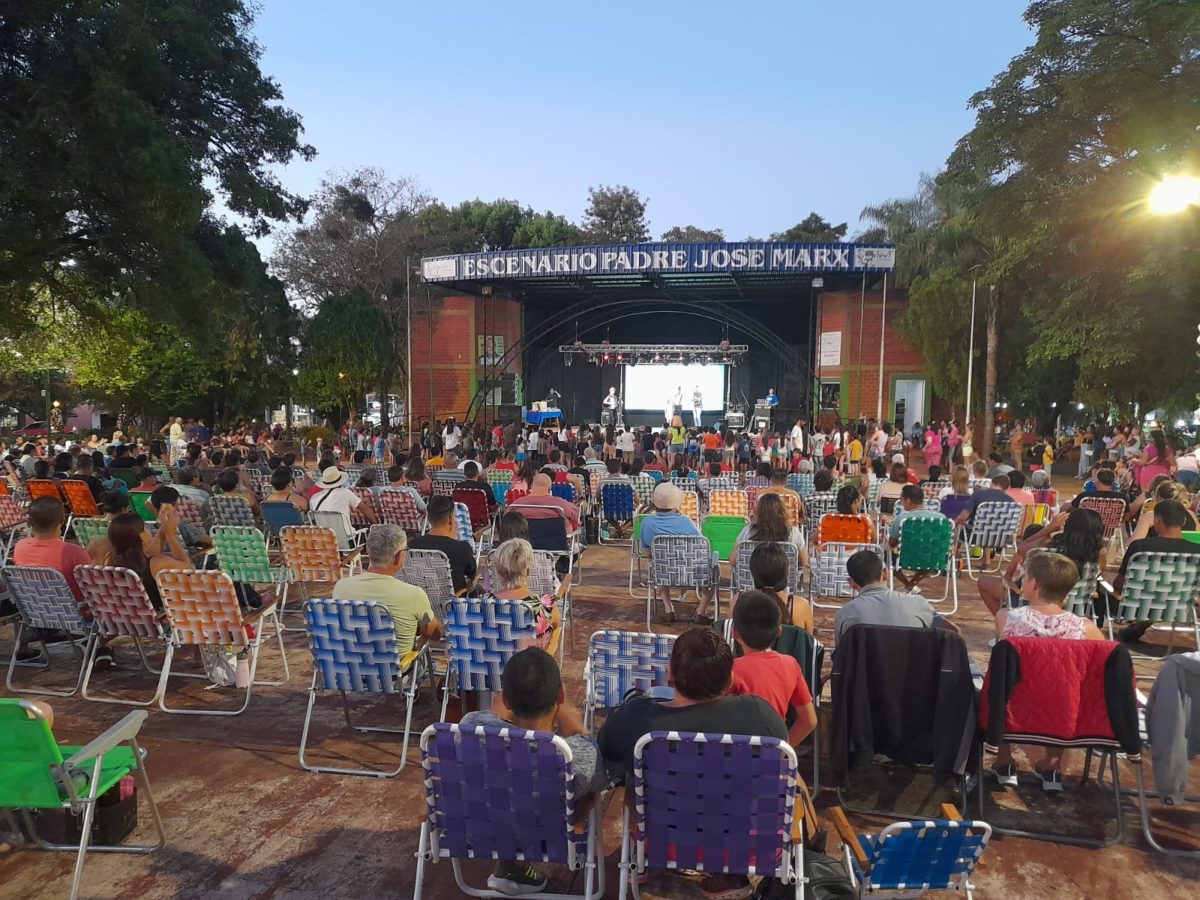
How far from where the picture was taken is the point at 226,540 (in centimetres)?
552

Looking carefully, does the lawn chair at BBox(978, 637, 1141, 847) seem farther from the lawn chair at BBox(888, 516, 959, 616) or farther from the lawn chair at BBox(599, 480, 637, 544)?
the lawn chair at BBox(599, 480, 637, 544)

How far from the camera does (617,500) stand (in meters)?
9.38

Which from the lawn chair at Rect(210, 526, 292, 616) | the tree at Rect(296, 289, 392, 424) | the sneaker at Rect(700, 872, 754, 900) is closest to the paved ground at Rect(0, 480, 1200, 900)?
the sneaker at Rect(700, 872, 754, 900)

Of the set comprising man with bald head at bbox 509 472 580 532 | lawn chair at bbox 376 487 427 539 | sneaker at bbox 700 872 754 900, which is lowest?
sneaker at bbox 700 872 754 900

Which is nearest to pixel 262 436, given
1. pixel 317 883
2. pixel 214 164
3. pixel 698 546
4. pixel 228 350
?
pixel 228 350

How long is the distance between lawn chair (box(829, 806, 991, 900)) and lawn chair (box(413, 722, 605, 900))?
0.74m

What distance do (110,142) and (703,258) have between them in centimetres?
1251

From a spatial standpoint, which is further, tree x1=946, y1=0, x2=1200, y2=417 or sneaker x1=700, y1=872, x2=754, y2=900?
tree x1=946, y1=0, x2=1200, y2=417

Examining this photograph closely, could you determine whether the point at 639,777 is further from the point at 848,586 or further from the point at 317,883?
the point at 848,586

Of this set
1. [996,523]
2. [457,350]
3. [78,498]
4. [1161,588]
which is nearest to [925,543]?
[996,523]

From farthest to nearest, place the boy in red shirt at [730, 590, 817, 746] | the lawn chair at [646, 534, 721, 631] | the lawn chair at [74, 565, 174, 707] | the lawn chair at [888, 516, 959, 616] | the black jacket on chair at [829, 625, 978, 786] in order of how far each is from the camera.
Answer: the lawn chair at [888, 516, 959, 616], the lawn chair at [646, 534, 721, 631], the lawn chair at [74, 565, 174, 707], the black jacket on chair at [829, 625, 978, 786], the boy in red shirt at [730, 590, 817, 746]

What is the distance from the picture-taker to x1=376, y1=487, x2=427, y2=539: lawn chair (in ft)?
25.3

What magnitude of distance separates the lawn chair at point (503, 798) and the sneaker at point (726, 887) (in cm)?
40

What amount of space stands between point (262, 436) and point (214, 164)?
7329mm
